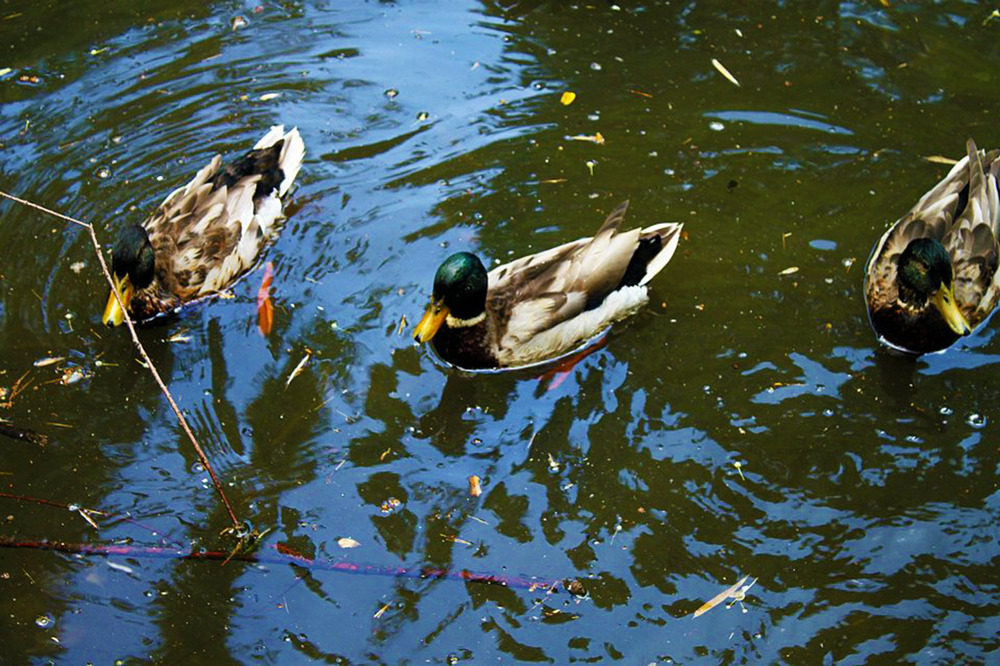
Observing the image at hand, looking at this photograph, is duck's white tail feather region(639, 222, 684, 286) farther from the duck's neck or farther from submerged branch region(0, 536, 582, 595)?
submerged branch region(0, 536, 582, 595)

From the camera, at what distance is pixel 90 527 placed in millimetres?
5434

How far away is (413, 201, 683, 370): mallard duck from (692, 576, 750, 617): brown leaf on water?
6.59ft

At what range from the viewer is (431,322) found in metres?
6.38

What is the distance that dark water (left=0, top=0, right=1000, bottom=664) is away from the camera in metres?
5.03

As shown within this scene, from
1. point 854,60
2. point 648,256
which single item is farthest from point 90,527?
point 854,60

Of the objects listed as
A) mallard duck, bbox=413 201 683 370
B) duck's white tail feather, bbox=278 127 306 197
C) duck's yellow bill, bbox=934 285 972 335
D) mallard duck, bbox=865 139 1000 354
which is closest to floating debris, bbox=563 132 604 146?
mallard duck, bbox=413 201 683 370

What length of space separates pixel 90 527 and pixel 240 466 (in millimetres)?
824

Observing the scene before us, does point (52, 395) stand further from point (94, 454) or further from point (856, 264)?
point (856, 264)

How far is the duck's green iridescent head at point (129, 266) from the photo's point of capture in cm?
661

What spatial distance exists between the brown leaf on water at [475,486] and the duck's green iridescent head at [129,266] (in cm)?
254

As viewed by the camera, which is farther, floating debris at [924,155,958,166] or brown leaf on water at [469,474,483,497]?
floating debris at [924,155,958,166]

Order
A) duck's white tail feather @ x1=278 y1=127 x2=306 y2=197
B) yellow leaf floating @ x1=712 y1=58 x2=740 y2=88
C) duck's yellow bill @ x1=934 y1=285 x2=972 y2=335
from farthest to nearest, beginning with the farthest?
1. yellow leaf floating @ x1=712 y1=58 x2=740 y2=88
2. duck's white tail feather @ x1=278 y1=127 x2=306 y2=197
3. duck's yellow bill @ x1=934 y1=285 x2=972 y2=335

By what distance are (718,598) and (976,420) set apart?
2.05m

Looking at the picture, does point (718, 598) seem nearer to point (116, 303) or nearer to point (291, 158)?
point (116, 303)
